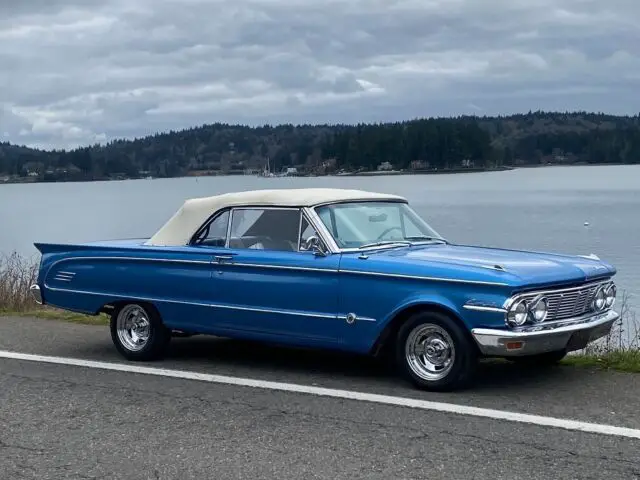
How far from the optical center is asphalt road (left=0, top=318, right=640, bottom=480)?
19.1 ft

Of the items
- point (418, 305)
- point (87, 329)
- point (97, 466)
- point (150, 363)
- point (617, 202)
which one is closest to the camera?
point (97, 466)

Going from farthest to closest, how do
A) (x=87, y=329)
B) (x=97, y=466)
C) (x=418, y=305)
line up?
(x=87, y=329), (x=418, y=305), (x=97, y=466)

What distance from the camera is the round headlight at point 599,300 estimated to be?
789 cm

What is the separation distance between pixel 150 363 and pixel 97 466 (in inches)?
129

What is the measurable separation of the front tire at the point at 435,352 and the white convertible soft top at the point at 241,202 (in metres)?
1.53

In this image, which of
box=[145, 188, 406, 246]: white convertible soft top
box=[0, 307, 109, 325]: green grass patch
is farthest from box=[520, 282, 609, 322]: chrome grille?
box=[0, 307, 109, 325]: green grass patch

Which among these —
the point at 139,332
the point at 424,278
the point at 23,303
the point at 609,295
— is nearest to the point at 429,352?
the point at 424,278

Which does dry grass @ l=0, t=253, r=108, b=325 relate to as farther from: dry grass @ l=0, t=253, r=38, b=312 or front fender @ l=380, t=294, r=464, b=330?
front fender @ l=380, t=294, r=464, b=330

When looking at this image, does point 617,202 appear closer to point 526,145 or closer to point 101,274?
point 101,274

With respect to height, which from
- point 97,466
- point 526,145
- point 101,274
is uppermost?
point 526,145

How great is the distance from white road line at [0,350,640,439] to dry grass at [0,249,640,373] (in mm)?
1929

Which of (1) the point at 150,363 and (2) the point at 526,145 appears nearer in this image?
(1) the point at 150,363

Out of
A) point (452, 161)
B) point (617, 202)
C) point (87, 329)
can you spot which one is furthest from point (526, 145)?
point (87, 329)

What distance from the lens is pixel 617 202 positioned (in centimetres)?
6191
